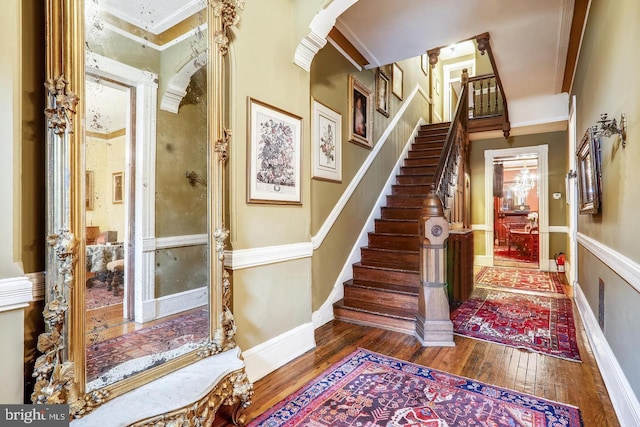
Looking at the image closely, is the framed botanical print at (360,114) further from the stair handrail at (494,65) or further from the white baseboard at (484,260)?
the white baseboard at (484,260)

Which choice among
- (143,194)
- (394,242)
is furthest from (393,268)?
(143,194)

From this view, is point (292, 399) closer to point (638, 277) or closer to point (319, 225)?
point (319, 225)

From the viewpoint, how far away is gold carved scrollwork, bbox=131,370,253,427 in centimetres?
125

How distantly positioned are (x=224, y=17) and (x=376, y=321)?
2.79 meters

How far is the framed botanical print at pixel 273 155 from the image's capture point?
209 cm

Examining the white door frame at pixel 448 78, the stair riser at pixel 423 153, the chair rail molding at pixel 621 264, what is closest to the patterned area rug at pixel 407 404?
the chair rail molding at pixel 621 264

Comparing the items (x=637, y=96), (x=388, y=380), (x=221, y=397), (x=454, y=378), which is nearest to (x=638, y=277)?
(x=637, y=96)

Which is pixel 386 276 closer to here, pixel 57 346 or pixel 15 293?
pixel 57 346

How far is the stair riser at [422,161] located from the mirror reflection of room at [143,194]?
4.02 meters

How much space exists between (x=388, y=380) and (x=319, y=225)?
1504mm

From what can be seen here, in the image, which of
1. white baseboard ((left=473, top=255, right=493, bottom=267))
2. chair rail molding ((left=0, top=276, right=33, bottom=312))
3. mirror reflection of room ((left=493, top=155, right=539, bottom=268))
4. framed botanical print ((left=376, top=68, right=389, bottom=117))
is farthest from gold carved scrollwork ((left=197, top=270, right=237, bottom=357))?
mirror reflection of room ((left=493, top=155, right=539, bottom=268))

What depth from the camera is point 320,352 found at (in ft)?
8.17

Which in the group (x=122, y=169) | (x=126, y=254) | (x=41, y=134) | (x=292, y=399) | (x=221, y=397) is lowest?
(x=292, y=399)

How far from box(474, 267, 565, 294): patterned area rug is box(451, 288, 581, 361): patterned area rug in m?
0.53
